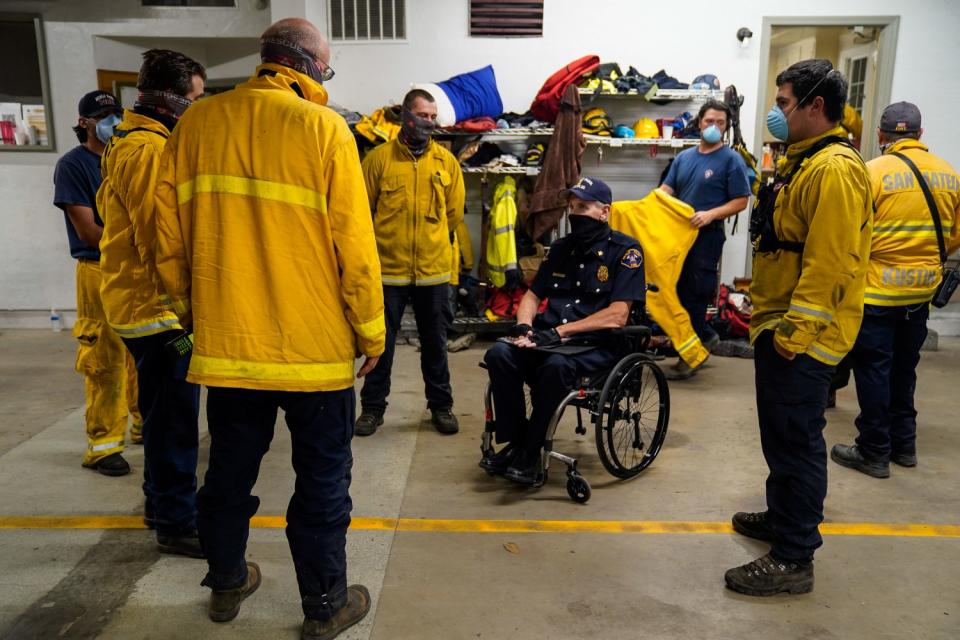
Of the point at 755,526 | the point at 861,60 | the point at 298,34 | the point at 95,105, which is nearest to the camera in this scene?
the point at 298,34

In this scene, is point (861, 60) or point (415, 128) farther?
point (861, 60)

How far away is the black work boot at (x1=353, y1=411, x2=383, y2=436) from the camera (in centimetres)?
380

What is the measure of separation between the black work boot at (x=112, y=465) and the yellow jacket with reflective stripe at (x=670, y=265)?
318 centimetres

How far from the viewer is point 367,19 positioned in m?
6.04

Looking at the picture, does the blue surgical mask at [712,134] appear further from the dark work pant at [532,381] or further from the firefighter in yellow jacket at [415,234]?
the dark work pant at [532,381]

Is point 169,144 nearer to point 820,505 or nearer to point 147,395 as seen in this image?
point 147,395

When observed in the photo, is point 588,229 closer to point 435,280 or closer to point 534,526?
point 435,280

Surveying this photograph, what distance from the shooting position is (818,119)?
2340mm

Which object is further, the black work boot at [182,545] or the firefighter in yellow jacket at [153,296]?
the black work boot at [182,545]

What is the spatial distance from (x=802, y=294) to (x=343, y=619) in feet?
5.63

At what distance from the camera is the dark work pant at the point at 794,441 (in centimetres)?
234

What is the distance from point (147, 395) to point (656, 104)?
4.87 meters

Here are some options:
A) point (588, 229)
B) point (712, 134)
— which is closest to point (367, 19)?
point (712, 134)

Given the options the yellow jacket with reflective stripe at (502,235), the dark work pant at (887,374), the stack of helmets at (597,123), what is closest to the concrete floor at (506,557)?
the dark work pant at (887,374)
